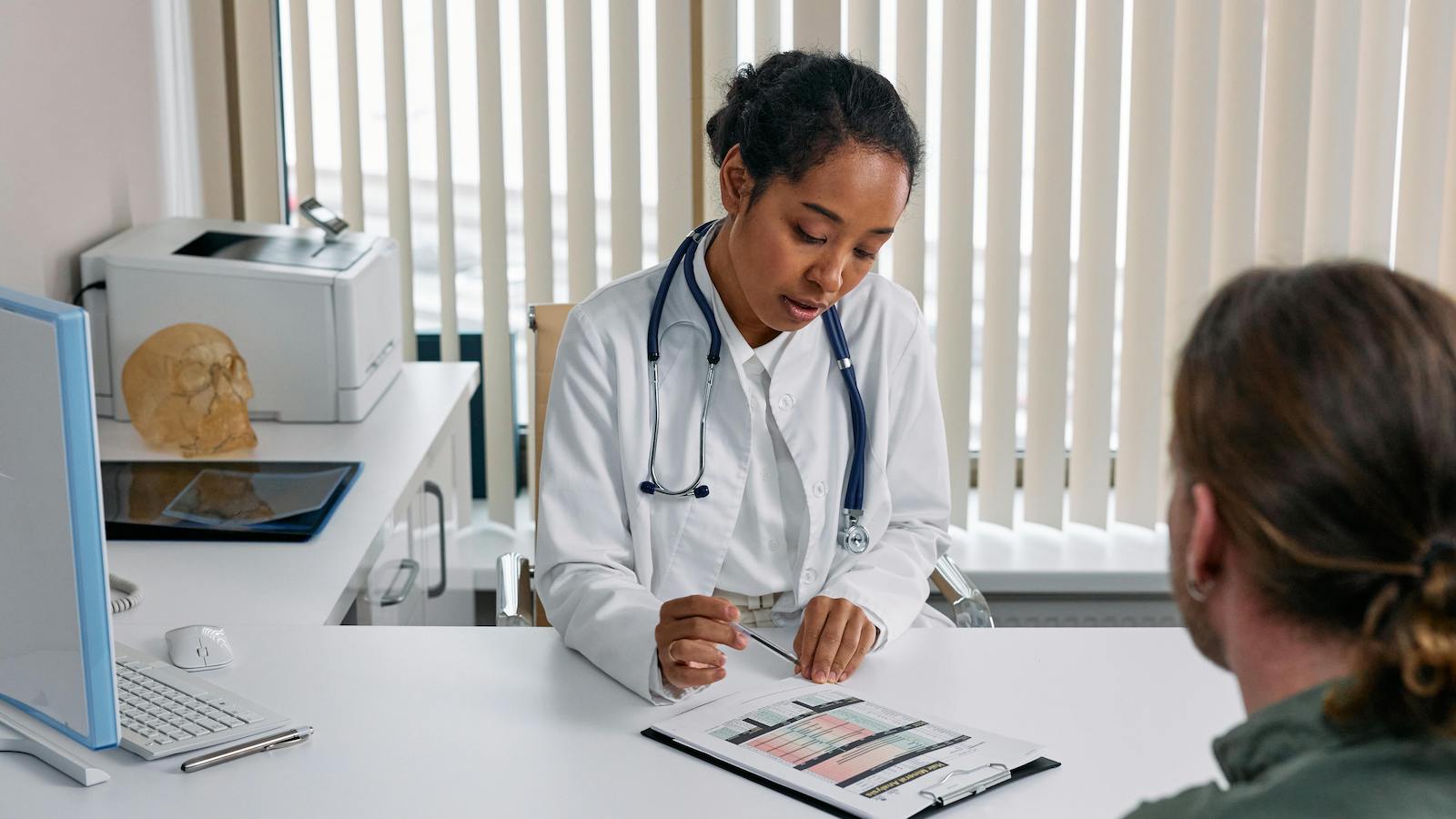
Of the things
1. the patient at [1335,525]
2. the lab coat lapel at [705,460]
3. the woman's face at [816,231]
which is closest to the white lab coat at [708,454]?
the lab coat lapel at [705,460]

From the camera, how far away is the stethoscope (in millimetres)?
1579

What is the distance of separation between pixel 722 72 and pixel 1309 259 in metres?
2.03

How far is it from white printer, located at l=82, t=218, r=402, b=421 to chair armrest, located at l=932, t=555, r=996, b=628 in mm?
1023

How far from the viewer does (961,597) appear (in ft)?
5.82

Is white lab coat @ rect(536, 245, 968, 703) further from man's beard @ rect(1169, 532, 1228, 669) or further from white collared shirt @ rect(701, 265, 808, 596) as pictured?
man's beard @ rect(1169, 532, 1228, 669)

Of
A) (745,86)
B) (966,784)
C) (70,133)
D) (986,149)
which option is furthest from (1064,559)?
(70,133)

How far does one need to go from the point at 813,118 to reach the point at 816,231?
0.13m

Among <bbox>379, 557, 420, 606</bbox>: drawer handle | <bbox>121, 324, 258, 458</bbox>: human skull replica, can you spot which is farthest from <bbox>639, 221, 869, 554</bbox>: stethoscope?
<bbox>121, 324, 258, 458</bbox>: human skull replica

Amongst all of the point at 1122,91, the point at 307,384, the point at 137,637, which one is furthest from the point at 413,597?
the point at 1122,91

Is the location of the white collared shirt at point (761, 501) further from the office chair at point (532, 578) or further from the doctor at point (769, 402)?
the office chair at point (532, 578)

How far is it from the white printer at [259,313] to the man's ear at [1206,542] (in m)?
1.74

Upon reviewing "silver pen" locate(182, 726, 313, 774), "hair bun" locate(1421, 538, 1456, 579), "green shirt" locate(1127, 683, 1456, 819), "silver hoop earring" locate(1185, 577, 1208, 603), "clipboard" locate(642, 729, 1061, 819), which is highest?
"hair bun" locate(1421, 538, 1456, 579)

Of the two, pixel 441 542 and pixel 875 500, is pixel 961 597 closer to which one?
pixel 875 500

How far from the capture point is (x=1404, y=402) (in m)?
0.62
